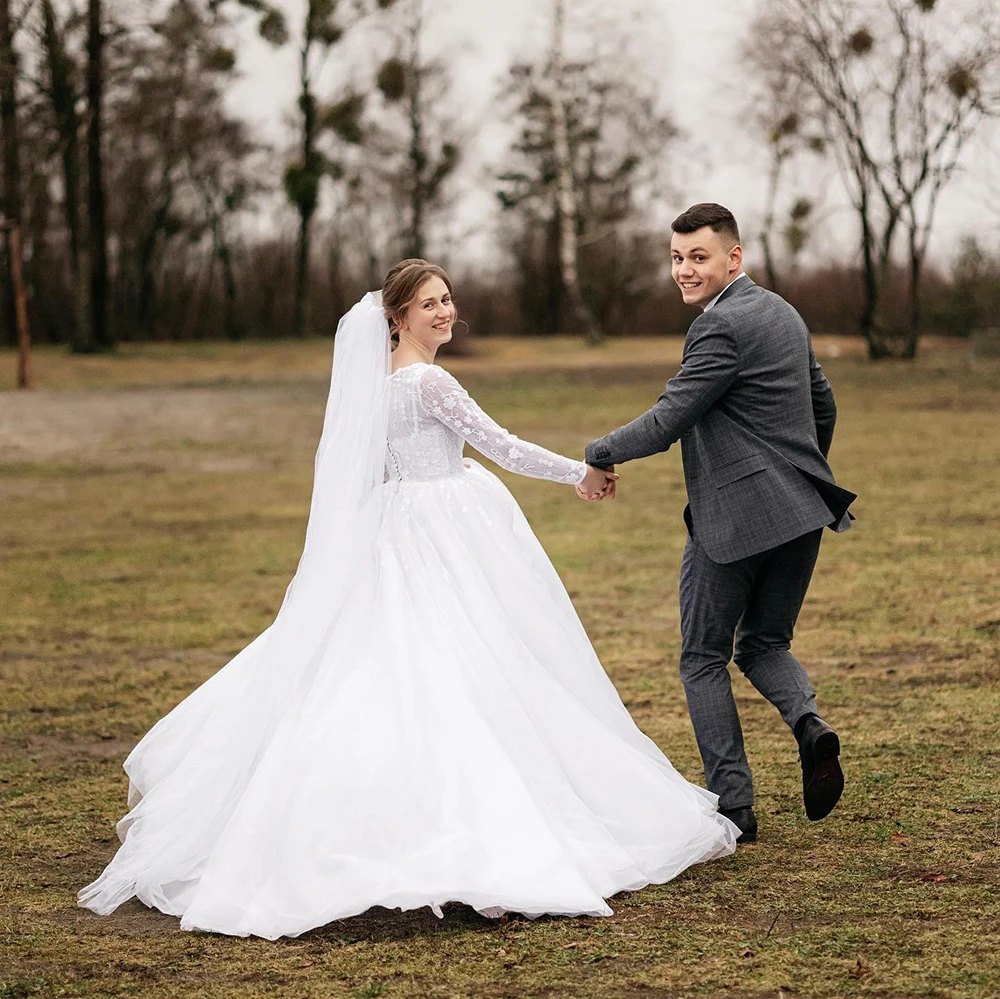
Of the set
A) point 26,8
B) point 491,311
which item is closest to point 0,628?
point 26,8

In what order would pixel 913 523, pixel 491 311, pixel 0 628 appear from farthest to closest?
pixel 491 311 < pixel 913 523 < pixel 0 628

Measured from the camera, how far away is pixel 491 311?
46.8 m

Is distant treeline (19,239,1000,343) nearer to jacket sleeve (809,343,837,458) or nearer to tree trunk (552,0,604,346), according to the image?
tree trunk (552,0,604,346)

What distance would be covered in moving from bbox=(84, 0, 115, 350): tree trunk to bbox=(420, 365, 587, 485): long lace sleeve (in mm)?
33217

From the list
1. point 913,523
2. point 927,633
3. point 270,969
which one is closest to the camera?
point 270,969

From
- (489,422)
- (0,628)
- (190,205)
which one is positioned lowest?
(0,628)

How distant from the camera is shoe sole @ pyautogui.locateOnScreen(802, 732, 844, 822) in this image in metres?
4.42

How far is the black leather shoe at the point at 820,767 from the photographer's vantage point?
14.5 feet

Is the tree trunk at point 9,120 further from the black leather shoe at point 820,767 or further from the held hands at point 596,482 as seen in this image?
the black leather shoe at point 820,767

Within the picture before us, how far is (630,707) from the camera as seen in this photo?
22.6ft

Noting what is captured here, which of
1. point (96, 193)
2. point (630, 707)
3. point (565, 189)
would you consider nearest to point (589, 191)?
point (565, 189)

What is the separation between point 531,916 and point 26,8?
3523 centimetres

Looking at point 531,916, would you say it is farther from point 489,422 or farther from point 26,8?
point 26,8

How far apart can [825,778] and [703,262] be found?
5.35 ft
